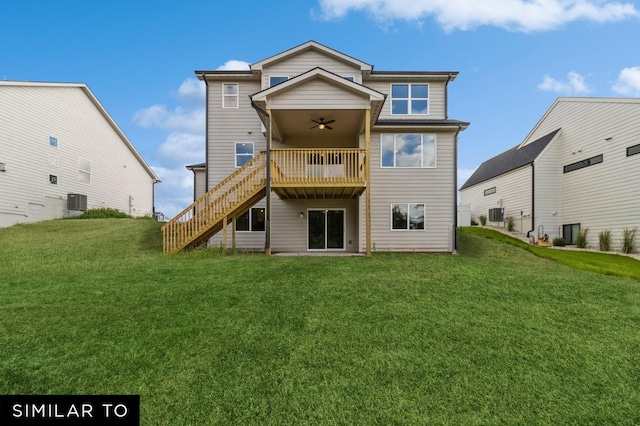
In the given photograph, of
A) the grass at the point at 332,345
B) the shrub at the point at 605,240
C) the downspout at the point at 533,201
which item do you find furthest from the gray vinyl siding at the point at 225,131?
the shrub at the point at 605,240

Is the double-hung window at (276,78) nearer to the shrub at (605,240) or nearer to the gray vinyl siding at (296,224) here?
the gray vinyl siding at (296,224)

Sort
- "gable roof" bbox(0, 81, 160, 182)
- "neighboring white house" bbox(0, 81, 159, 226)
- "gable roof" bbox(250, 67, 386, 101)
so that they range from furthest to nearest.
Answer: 1. "gable roof" bbox(0, 81, 160, 182)
2. "neighboring white house" bbox(0, 81, 159, 226)
3. "gable roof" bbox(250, 67, 386, 101)

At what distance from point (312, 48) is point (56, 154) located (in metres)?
16.0

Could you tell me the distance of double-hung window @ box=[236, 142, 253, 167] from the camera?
1590 centimetres

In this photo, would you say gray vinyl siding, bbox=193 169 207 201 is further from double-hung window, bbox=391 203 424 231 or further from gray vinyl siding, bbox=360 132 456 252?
double-hung window, bbox=391 203 424 231

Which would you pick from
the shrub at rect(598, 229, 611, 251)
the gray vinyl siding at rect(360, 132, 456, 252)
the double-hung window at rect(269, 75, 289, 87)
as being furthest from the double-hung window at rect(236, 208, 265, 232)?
the shrub at rect(598, 229, 611, 251)

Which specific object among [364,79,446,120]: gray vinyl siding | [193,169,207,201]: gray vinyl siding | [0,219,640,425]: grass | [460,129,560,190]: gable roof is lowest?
[0,219,640,425]: grass

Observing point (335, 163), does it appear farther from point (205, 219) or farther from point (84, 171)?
point (84, 171)

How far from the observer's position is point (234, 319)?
5891 millimetres

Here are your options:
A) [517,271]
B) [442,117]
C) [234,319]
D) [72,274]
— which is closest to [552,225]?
[442,117]

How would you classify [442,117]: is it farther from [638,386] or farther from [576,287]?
[638,386]

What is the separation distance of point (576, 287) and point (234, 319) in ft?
26.2

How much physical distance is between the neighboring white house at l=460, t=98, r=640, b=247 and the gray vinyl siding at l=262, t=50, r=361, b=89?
13.0m

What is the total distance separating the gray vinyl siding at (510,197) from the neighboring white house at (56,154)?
1091 inches
